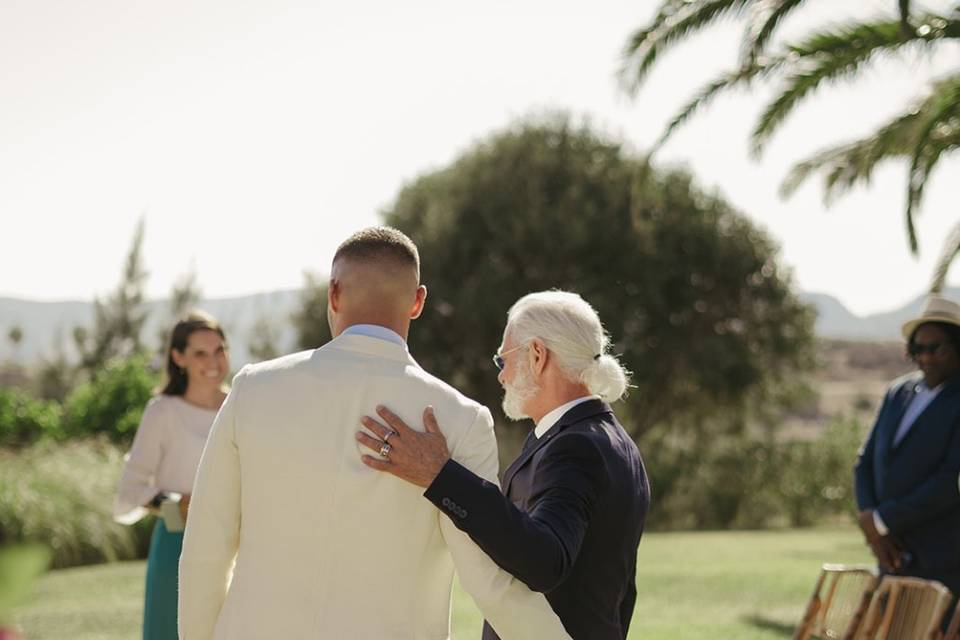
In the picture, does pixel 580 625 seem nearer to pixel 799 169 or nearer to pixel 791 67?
pixel 791 67

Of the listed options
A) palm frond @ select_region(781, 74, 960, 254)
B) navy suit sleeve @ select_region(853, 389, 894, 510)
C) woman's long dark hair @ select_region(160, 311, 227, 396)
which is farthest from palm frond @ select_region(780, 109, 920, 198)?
woman's long dark hair @ select_region(160, 311, 227, 396)

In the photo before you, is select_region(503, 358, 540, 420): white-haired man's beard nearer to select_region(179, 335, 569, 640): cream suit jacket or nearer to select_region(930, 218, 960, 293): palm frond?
select_region(179, 335, 569, 640): cream suit jacket

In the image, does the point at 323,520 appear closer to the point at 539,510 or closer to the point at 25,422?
the point at 539,510

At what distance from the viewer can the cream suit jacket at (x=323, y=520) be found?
2.90 meters

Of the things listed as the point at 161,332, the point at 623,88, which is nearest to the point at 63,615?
the point at 623,88

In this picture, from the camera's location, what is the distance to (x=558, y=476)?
11.0 ft

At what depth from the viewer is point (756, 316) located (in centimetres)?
3259

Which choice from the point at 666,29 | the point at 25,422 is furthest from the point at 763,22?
the point at 25,422

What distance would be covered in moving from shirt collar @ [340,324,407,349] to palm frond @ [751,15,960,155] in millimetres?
9079

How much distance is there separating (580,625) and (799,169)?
46.4ft

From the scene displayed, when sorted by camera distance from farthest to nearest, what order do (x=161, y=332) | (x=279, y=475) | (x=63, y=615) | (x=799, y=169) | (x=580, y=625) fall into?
1. (x=161, y=332)
2. (x=799, y=169)
3. (x=63, y=615)
4. (x=580, y=625)
5. (x=279, y=475)

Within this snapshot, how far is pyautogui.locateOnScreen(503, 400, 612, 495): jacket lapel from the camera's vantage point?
3.54 meters

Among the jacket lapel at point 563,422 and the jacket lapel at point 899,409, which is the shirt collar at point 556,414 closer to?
the jacket lapel at point 563,422

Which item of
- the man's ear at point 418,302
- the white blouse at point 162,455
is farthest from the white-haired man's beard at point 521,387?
the white blouse at point 162,455
